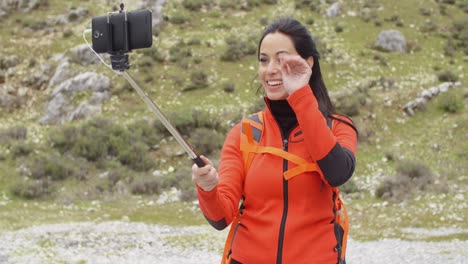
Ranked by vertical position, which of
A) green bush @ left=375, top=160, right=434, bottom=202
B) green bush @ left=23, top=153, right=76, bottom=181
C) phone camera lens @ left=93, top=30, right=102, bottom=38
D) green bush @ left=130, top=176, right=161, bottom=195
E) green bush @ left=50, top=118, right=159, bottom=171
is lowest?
green bush @ left=50, top=118, right=159, bottom=171

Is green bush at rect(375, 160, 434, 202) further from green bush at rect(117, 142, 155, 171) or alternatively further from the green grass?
green bush at rect(117, 142, 155, 171)

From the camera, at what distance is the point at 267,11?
28969mm

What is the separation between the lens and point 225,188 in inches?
97.1

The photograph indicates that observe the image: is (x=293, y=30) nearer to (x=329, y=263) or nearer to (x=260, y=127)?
(x=260, y=127)

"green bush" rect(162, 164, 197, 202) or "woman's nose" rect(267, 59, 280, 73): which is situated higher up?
"woman's nose" rect(267, 59, 280, 73)

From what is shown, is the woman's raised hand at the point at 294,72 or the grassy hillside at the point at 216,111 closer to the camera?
the woman's raised hand at the point at 294,72

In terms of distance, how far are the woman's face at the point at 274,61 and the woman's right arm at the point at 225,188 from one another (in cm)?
26

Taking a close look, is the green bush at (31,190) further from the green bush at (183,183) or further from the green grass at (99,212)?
the green bush at (183,183)

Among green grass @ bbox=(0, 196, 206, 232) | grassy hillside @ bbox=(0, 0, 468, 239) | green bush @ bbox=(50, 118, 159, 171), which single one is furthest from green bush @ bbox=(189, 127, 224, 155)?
green grass @ bbox=(0, 196, 206, 232)

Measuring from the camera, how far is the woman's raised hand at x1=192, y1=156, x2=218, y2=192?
2225mm

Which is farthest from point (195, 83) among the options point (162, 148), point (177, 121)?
point (162, 148)

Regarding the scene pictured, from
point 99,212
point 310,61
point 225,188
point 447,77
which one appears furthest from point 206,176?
point 447,77

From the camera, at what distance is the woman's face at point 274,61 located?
248 centimetres

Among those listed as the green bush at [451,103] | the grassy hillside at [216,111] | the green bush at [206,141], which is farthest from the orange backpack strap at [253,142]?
the green bush at [451,103]
